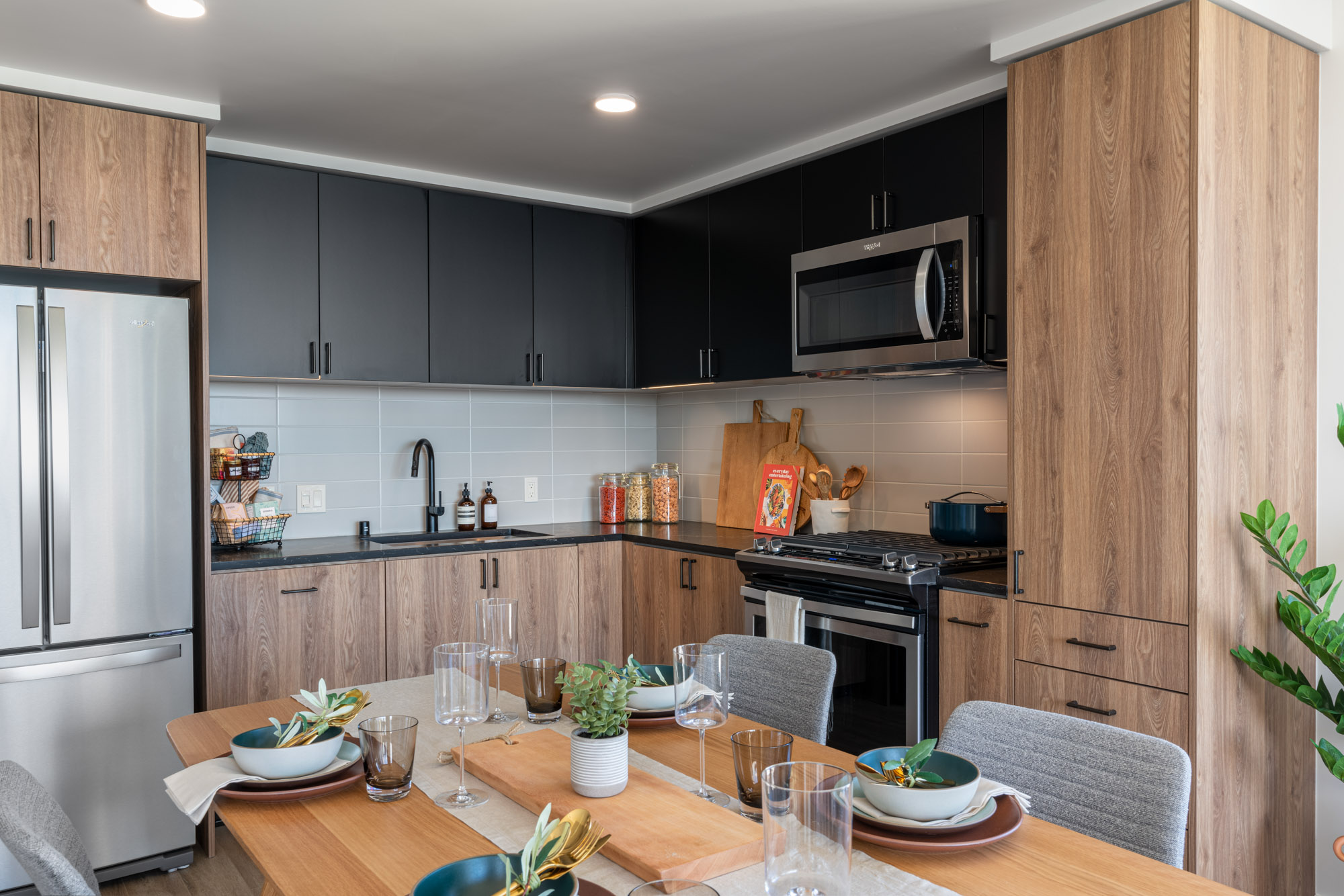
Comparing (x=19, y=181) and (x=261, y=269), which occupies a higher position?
(x=19, y=181)

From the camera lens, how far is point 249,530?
3.54 metres

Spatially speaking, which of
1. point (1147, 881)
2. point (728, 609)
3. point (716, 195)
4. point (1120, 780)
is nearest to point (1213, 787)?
point (1120, 780)

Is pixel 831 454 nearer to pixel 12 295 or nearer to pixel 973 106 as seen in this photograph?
pixel 973 106

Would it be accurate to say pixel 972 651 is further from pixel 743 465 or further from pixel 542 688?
pixel 743 465

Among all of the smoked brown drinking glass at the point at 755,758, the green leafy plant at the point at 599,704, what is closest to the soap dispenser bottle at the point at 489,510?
the green leafy plant at the point at 599,704

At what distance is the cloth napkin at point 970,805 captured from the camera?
1266mm

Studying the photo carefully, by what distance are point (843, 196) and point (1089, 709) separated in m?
1.84

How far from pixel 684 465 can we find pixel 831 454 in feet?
3.14

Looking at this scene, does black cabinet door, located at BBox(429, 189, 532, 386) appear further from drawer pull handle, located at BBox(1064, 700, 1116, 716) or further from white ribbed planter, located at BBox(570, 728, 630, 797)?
white ribbed planter, located at BBox(570, 728, 630, 797)

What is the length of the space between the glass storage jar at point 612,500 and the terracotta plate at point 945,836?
321 centimetres

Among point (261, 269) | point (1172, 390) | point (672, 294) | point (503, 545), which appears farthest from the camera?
point (672, 294)

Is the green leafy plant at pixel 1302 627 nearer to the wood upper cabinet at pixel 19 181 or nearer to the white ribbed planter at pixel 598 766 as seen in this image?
the white ribbed planter at pixel 598 766

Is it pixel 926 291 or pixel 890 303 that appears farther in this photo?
pixel 890 303

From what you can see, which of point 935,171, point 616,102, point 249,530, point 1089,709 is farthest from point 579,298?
point 1089,709
